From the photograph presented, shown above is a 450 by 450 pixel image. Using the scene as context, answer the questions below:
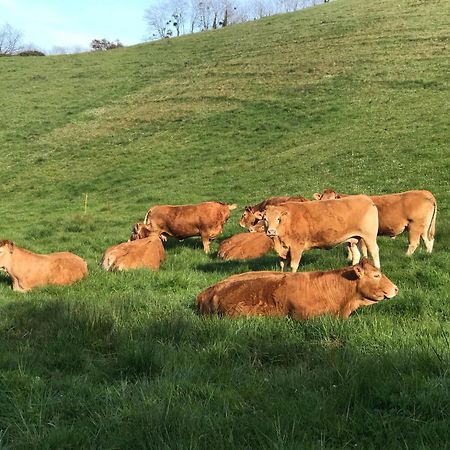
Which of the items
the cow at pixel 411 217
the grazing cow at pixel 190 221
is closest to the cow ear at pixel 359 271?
the cow at pixel 411 217

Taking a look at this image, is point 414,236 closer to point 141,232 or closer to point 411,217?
point 411,217

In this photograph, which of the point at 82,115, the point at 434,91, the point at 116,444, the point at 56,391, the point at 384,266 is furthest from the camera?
the point at 82,115

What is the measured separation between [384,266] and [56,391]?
6.14 meters

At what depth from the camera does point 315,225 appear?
9398 mm

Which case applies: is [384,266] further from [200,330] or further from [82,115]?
[82,115]

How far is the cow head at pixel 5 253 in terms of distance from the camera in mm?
10031

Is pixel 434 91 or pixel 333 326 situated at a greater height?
pixel 434 91

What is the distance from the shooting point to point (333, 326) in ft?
19.2

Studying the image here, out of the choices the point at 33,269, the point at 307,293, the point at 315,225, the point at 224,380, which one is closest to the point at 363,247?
the point at 315,225

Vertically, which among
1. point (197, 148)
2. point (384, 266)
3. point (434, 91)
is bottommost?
point (384, 266)

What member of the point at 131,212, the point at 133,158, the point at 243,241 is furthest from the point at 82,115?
the point at 243,241

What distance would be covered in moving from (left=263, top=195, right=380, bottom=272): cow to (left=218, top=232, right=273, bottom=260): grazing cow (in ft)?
7.30

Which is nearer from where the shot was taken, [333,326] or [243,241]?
[333,326]

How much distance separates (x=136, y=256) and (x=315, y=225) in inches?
152
